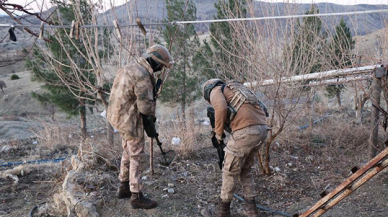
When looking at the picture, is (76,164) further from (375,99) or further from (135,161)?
(375,99)

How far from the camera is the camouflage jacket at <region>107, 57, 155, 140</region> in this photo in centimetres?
369

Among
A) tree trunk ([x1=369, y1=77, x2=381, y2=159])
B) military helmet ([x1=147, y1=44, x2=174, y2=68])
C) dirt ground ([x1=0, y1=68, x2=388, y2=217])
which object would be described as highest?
military helmet ([x1=147, y1=44, x2=174, y2=68])

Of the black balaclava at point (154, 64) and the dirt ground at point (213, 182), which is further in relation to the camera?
the dirt ground at point (213, 182)

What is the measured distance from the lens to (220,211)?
3.88 metres

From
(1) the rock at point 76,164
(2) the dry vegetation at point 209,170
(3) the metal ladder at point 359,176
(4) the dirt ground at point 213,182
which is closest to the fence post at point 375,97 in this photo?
(2) the dry vegetation at point 209,170

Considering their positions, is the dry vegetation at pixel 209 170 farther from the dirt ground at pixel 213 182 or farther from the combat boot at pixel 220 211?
the combat boot at pixel 220 211

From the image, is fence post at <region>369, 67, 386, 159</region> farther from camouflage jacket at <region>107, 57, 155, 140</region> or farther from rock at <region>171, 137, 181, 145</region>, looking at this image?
rock at <region>171, 137, 181, 145</region>

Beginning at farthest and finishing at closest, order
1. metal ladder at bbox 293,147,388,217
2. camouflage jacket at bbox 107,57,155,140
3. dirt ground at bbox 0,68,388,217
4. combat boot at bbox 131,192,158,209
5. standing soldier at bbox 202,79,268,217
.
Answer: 1. dirt ground at bbox 0,68,388,217
2. combat boot at bbox 131,192,158,209
3. camouflage jacket at bbox 107,57,155,140
4. standing soldier at bbox 202,79,268,217
5. metal ladder at bbox 293,147,388,217

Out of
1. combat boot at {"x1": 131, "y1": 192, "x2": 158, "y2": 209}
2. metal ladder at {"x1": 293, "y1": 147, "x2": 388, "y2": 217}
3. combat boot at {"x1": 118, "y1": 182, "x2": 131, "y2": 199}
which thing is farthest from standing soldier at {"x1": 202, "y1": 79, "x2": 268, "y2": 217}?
combat boot at {"x1": 118, "y1": 182, "x2": 131, "y2": 199}

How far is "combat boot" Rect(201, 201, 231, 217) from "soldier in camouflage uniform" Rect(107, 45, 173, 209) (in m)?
0.66

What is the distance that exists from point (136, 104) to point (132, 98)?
3.4 inches

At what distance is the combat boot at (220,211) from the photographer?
3831 millimetres

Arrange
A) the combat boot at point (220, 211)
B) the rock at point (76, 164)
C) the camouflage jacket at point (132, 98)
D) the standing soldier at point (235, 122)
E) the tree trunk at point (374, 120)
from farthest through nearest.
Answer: the rock at point (76, 164) < the tree trunk at point (374, 120) < the combat boot at point (220, 211) < the camouflage jacket at point (132, 98) < the standing soldier at point (235, 122)

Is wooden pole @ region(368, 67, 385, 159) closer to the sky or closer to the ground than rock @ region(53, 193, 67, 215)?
closer to the sky
